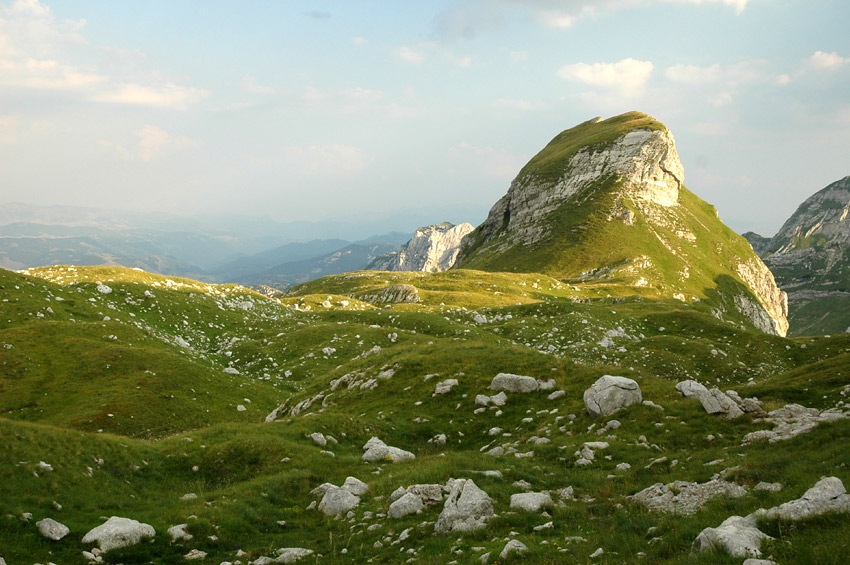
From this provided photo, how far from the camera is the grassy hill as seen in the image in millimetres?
11500

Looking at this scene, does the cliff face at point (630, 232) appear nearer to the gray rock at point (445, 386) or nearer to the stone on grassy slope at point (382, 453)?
Result: the gray rock at point (445, 386)

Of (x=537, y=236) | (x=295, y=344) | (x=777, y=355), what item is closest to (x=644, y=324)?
(x=777, y=355)

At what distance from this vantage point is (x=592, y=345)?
49.2 meters

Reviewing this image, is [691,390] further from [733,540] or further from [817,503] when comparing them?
[733,540]

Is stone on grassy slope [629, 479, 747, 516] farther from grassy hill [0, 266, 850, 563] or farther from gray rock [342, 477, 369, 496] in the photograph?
gray rock [342, 477, 369, 496]

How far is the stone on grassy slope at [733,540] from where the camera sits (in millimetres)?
7828

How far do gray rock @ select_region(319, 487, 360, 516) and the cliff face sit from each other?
388 ft

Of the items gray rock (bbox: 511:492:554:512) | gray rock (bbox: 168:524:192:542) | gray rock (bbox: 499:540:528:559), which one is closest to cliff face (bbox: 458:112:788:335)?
gray rock (bbox: 511:492:554:512)

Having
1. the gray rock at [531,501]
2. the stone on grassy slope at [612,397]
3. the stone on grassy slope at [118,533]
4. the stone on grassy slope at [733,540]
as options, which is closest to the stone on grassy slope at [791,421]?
the stone on grassy slope at [612,397]

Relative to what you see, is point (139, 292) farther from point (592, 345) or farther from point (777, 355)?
point (777, 355)

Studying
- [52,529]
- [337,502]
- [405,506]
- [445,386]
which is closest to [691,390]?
[445,386]

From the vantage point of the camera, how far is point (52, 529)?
12.2 m

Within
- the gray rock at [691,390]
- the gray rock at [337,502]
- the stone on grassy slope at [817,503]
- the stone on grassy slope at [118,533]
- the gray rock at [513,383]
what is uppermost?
the stone on grassy slope at [817,503]

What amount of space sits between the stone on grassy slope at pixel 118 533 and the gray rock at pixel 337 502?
17.0ft
